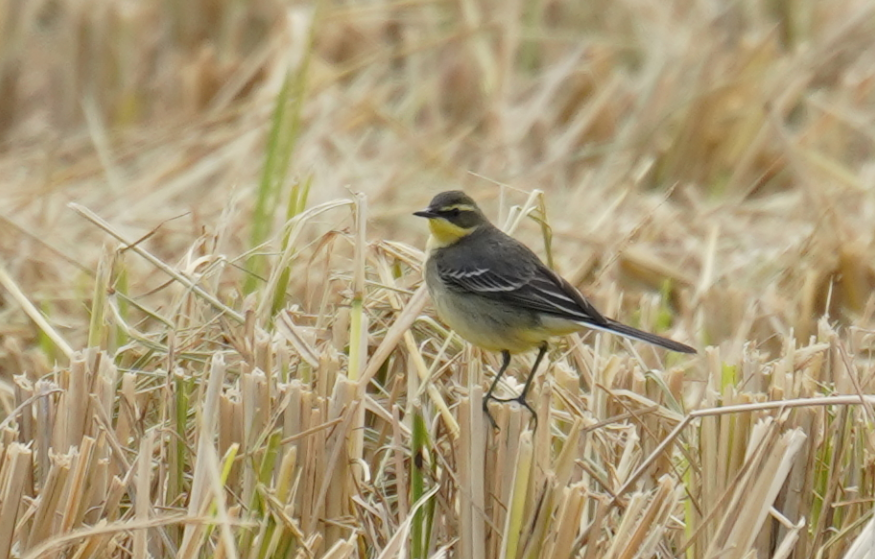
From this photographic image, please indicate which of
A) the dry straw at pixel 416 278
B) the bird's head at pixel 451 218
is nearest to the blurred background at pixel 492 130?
the dry straw at pixel 416 278

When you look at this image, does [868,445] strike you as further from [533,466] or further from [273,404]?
[273,404]

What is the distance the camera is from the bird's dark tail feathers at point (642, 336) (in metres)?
3.97

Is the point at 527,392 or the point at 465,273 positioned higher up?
the point at 465,273

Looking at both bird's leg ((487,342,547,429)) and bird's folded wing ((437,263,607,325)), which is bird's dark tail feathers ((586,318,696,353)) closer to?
bird's folded wing ((437,263,607,325))

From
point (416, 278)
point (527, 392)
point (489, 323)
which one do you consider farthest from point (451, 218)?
point (527, 392)

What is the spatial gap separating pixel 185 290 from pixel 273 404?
757mm

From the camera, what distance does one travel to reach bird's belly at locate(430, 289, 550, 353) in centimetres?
411

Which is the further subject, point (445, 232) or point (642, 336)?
point (445, 232)

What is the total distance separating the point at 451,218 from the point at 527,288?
0.46 meters

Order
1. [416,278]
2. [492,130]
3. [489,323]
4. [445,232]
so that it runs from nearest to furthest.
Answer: [489,323], [416,278], [445,232], [492,130]

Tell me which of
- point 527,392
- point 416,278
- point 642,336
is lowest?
point 527,392

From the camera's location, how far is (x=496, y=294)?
455 cm

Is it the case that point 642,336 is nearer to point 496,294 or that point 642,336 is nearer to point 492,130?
point 496,294

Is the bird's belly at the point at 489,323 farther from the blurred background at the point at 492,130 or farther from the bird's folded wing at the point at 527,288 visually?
the blurred background at the point at 492,130
